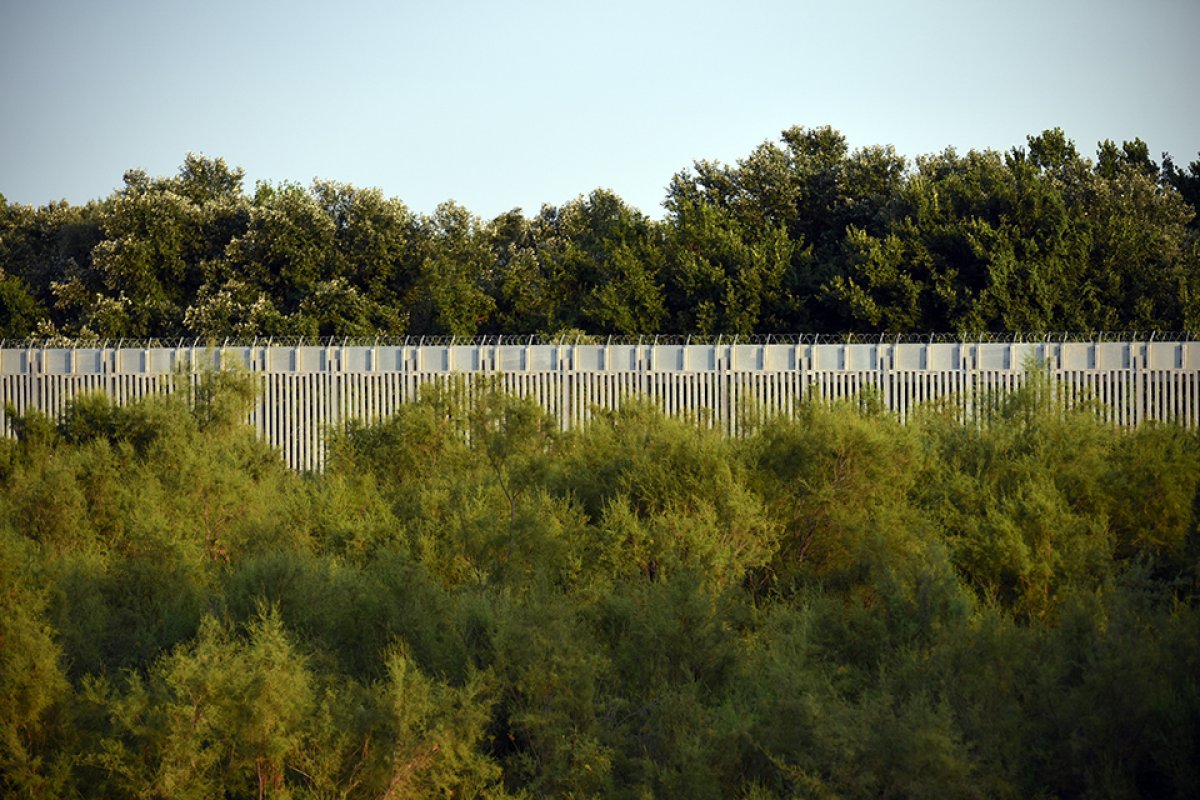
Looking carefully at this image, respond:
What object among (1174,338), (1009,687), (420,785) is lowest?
(420,785)

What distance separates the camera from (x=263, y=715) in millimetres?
15250

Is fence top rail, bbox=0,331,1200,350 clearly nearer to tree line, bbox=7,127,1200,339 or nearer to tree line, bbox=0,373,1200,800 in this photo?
tree line, bbox=7,127,1200,339

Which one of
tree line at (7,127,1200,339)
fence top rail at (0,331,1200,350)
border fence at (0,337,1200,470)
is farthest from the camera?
tree line at (7,127,1200,339)

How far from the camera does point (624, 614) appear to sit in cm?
1852

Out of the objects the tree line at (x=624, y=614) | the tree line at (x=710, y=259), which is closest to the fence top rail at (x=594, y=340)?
the tree line at (x=710, y=259)

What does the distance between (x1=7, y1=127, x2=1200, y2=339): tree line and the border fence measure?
7001 millimetres

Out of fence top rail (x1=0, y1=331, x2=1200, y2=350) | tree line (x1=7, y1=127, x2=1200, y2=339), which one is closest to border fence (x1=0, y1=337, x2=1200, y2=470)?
fence top rail (x1=0, y1=331, x2=1200, y2=350)

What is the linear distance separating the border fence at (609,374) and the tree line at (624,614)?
8644mm

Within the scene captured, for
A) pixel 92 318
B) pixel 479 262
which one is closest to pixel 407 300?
pixel 479 262

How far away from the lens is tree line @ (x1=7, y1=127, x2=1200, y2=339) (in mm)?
45656

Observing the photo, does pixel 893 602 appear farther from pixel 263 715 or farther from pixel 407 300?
pixel 407 300

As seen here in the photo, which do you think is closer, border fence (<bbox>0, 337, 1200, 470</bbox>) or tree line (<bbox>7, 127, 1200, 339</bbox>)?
border fence (<bbox>0, 337, 1200, 470</bbox>)

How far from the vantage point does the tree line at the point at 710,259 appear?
45.7m

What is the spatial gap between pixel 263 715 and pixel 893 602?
6.99 metres
